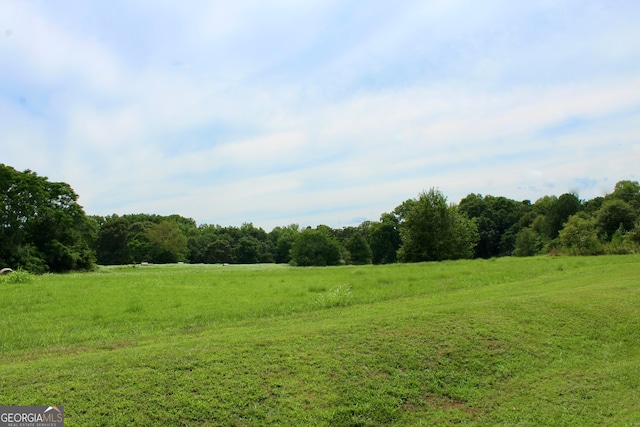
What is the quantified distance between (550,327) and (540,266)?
18877mm

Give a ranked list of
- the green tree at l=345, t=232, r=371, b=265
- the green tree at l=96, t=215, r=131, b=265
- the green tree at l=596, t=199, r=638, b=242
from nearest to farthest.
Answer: the green tree at l=596, t=199, r=638, b=242, the green tree at l=345, t=232, r=371, b=265, the green tree at l=96, t=215, r=131, b=265

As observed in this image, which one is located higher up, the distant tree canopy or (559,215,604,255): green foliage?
the distant tree canopy

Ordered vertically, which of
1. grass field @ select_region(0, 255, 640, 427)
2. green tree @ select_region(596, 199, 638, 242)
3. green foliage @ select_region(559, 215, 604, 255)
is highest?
green tree @ select_region(596, 199, 638, 242)

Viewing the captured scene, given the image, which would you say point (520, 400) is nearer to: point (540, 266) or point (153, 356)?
point (153, 356)

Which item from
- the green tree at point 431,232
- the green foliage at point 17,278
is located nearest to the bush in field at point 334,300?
the green foliage at point 17,278

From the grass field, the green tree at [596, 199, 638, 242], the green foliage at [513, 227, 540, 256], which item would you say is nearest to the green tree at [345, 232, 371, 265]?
the green foliage at [513, 227, 540, 256]

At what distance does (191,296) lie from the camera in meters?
17.0

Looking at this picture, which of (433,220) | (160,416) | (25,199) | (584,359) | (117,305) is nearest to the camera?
(160,416)

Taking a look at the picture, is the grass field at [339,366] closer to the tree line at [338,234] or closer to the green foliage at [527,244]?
the tree line at [338,234]

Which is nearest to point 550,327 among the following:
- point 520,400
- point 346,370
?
point 520,400

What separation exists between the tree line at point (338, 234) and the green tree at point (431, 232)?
119 mm

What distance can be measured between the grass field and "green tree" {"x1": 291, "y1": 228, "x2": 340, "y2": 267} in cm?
6154

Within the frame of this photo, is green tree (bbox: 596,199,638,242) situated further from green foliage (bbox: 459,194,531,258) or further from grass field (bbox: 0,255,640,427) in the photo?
grass field (bbox: 0,255,640,427)

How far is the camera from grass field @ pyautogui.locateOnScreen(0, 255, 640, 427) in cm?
598
